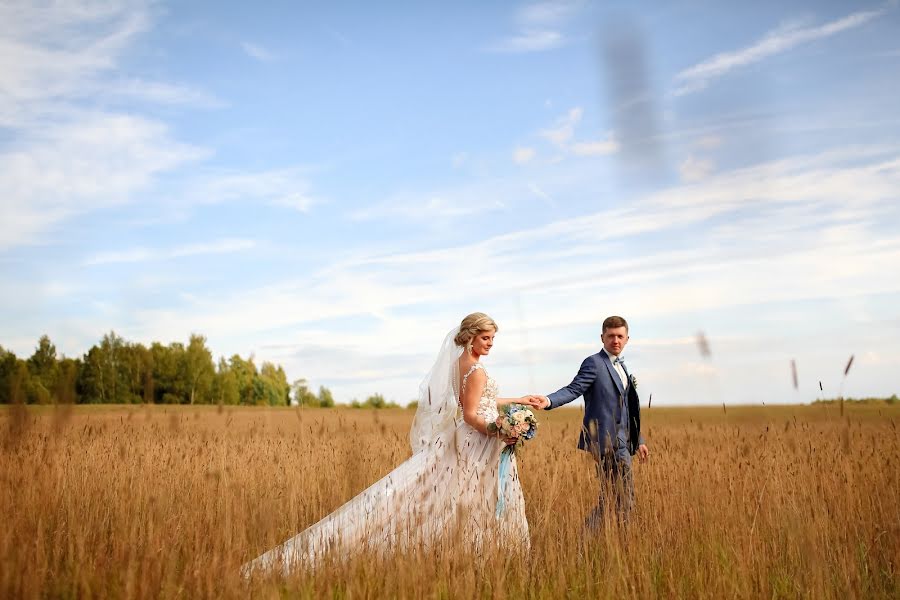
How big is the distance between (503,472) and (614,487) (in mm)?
956

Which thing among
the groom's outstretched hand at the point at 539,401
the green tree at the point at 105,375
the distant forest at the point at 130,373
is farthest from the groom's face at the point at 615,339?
A: the green tree at the point at 105,375

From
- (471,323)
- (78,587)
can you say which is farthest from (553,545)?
(78,587)

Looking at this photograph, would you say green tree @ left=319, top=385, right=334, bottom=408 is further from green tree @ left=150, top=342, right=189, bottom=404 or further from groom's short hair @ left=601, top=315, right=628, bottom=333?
groom's short hair @ left=601, top=315, right=628, bottom=333

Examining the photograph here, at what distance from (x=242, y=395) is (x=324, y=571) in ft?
271

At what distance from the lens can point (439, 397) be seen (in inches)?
254

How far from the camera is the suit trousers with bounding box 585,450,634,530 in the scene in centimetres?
586

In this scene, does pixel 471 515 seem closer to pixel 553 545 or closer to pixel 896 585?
pixel 553 545

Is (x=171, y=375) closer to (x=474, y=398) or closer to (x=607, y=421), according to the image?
(x=474, y=398)

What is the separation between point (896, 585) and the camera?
511 cm

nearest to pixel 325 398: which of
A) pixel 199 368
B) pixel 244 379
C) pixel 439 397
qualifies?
pixel 199 368

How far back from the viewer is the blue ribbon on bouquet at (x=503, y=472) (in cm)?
598

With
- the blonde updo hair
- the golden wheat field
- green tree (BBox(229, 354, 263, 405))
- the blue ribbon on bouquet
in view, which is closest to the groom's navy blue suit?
the golden wheat field

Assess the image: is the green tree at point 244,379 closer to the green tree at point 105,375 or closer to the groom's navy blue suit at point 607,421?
the green tree at point 105,375

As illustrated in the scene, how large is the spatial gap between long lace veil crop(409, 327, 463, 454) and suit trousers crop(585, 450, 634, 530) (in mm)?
1380
